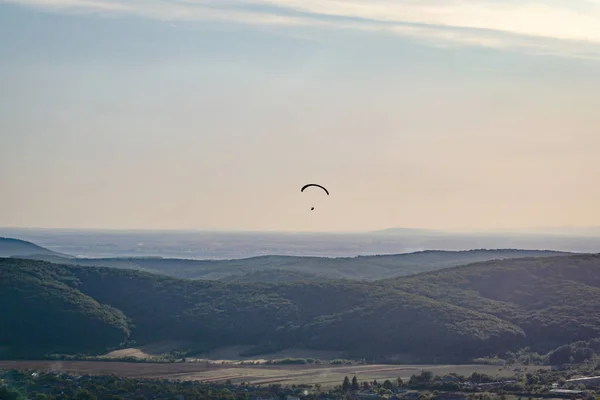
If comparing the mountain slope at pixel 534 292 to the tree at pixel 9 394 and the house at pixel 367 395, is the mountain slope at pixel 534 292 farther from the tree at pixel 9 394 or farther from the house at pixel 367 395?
the tree at pixel 9 394

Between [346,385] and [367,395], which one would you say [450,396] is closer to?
[367,395]

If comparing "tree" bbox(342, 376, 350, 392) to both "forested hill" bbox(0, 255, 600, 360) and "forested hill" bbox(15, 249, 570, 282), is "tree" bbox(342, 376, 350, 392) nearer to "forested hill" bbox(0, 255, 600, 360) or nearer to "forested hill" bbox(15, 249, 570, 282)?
"forested hill" bbox(0, 255, 600, 360)

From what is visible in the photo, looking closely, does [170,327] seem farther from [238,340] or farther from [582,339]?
[582,339]

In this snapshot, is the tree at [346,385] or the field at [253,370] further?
the field at [253,370]

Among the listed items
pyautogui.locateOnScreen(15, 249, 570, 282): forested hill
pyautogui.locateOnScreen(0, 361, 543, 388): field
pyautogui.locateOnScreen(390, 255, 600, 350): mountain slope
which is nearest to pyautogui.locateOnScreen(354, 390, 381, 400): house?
pyautogui.locateOnScreen(0, 361, 543, 388): field

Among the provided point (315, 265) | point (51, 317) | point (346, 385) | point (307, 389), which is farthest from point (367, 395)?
point (315, 265)

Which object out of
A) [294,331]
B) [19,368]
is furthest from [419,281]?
[19,368]

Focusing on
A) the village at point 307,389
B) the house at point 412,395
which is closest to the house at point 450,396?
the village at point 307,389
